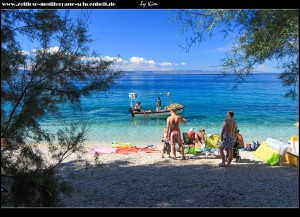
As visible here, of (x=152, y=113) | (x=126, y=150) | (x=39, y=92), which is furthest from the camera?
(x=152, y=113)

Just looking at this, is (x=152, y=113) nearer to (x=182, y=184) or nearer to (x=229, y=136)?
(x=229, y=136)

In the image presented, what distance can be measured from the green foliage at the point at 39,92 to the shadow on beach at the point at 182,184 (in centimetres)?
65

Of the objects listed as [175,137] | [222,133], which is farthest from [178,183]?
[175,137]

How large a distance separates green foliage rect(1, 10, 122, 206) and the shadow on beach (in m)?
0.65

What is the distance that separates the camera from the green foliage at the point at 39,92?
11.7 feet

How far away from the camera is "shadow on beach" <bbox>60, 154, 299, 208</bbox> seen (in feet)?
16.5

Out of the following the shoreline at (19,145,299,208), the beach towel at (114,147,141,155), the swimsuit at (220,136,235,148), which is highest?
the swimsuit at (220,136,235,148)

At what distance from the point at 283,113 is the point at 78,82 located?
2385 cm

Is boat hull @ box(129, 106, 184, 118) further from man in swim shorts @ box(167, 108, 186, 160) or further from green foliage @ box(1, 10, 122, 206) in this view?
green foliage @ box(1, 10, 122, 206)

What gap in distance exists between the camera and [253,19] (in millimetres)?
3201

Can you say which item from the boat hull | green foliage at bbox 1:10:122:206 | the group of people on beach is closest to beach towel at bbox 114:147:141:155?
the group of people on beach

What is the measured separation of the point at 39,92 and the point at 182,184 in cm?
371

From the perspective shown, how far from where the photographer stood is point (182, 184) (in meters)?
6.30

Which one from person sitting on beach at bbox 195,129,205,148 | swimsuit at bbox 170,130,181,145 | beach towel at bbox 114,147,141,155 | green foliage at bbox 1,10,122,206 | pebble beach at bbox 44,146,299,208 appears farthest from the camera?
person sitting on beach at bbox 195,129,205,148
